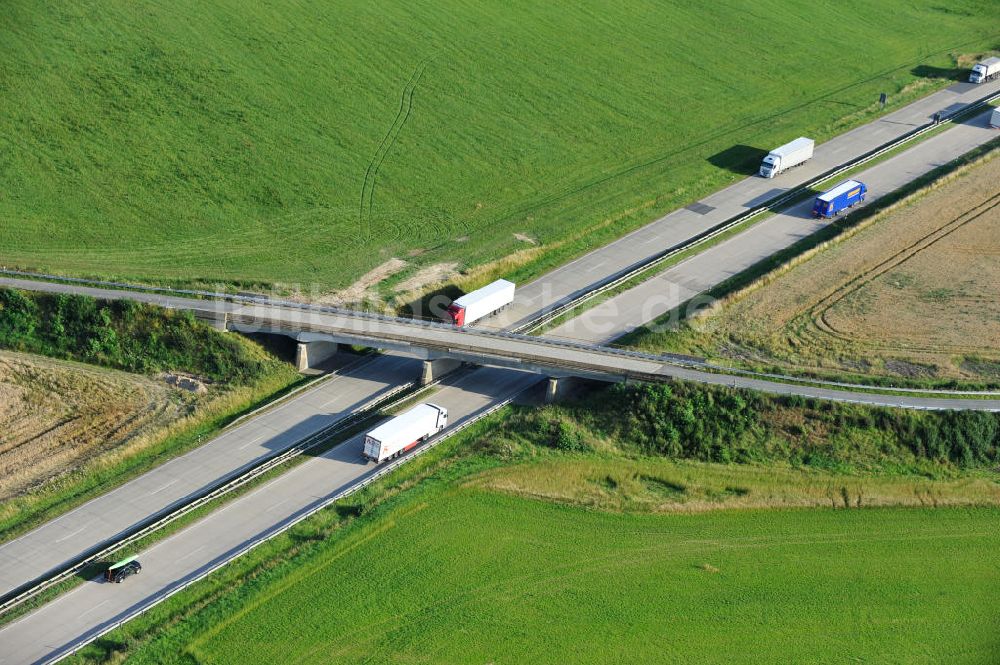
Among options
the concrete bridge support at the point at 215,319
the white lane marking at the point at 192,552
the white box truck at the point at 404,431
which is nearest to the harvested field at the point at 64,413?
the concrete bridge support at the point at 215,319

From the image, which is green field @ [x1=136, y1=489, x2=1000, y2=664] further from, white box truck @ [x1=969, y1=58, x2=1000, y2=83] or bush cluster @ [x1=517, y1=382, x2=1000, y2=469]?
white box truck @ [x1=969, y1=58, x2=1000, y2=83]

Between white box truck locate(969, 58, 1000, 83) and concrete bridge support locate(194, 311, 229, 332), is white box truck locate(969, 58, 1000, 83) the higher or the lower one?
the higher one

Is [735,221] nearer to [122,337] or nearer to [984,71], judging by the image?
[122,337]

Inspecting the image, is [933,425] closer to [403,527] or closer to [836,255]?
[836,255]

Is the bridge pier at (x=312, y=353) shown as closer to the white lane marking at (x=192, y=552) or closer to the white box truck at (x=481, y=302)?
the white box truck at (x=481, y=302)

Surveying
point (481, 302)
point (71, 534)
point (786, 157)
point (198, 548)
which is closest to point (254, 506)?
point (198, 548)

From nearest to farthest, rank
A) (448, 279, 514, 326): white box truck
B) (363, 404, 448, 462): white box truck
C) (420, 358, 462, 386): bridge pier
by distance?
(363, 404, 448, 462): white box truck < (420, 358, 462, 386): bridge pier < (448, 279, 514, 326): white box truck

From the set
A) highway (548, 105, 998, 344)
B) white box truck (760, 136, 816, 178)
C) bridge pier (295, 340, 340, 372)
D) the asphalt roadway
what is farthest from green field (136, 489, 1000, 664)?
white box truck (760, 136, 816, 178)
